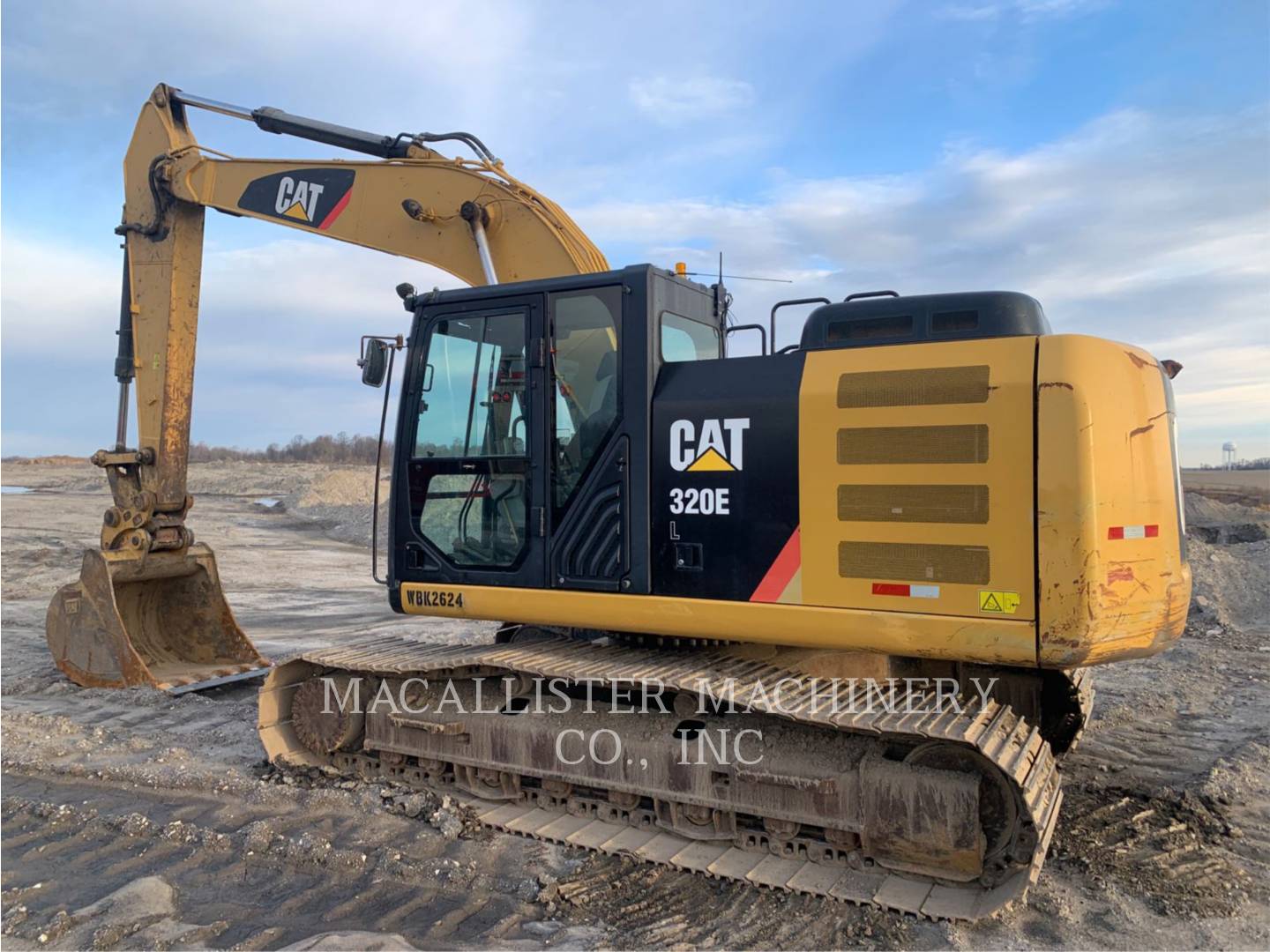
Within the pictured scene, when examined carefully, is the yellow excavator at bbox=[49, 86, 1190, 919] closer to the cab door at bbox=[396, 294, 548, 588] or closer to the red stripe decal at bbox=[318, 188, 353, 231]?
the cab door at bbox=[396, 294, 548, 588]

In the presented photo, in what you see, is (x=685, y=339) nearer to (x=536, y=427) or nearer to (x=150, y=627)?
(x=536, y=427)

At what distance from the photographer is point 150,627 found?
25.4 ft

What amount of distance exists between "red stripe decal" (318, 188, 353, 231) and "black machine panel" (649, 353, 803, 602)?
3302 millimetres

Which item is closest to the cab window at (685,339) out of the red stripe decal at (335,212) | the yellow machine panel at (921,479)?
the yellow machine panel at (921,479)

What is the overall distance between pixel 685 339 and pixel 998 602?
7.06 ft

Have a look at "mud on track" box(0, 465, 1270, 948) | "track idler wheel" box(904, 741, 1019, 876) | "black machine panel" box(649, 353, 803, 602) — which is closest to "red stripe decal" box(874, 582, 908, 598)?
"black machine panel" box(649, 353, 803, 602)

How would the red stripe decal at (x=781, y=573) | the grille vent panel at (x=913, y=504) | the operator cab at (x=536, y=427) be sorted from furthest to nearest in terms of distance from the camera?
the operator cab at (x=536, y=427) → the red stripe decal at (x=781, y=573) → the grille vent panel at (x=913, y=504)

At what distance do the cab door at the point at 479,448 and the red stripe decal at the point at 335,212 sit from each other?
1891 millimetres

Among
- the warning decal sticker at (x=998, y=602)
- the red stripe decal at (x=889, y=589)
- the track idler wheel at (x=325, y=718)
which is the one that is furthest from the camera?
the track idler wheel at (x=325, y=718)

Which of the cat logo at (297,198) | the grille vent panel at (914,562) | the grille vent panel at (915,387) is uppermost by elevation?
the cat logo at (297,198)

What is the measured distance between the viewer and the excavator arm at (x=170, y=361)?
6684 mm

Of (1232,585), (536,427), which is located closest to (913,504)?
(536,427)

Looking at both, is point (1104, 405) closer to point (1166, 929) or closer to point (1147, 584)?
point (1147, 584)

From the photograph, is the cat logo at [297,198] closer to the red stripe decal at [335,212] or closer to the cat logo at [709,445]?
the red stripe decal at [335,212]
